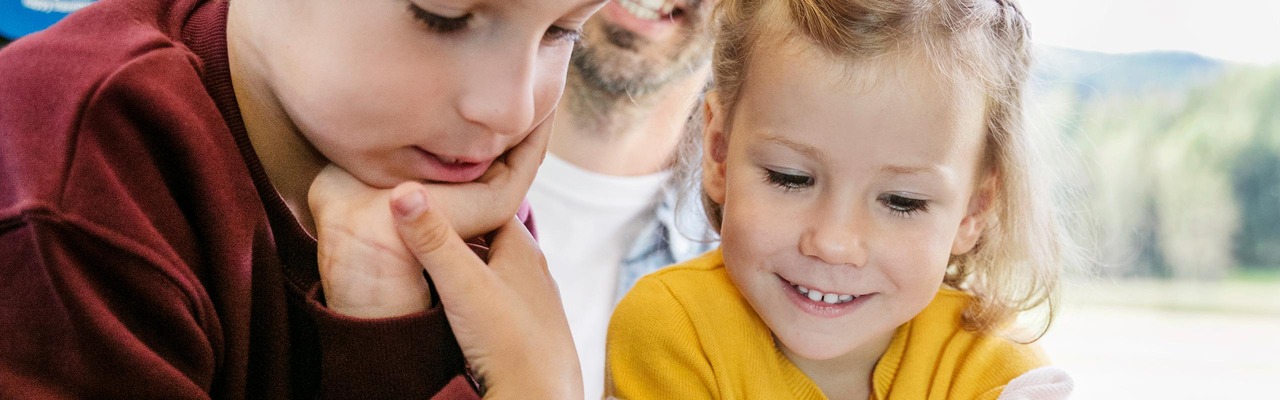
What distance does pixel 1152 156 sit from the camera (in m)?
2.86

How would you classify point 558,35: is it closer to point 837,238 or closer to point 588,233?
point 837,238

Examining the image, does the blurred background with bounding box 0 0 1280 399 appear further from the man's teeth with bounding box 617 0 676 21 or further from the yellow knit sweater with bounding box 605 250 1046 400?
the yellow knit sweater with bounding box 605 250 1046 400

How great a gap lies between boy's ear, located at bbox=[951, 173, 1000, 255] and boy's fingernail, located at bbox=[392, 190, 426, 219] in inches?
26.0

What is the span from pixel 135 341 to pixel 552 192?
119 cm

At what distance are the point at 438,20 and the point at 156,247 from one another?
0.25 metres

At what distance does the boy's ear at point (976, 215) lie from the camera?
A: 1214mm

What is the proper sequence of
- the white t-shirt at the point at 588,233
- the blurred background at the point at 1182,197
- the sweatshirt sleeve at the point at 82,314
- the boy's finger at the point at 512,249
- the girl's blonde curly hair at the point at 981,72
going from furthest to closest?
the blurred background at the point at 1182,197 < the white t-shirt at the point at 588,233 < the girl's blonde curly hair at the point at 981,72 < the boy's finger at the point at 512,249 < the sweatshirt sleeve at the point at 82,314

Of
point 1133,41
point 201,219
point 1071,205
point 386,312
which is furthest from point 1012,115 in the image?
point 1133,41

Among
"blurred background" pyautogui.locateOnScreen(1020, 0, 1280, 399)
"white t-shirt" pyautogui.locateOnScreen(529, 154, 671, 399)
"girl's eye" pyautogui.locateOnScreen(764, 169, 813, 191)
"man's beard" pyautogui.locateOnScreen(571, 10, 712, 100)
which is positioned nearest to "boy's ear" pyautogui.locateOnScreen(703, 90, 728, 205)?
"girl's eye" pyautogui.locateOnScreen(764, 169, 813, 191)

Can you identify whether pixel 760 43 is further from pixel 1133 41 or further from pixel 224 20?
pixel 1133 41

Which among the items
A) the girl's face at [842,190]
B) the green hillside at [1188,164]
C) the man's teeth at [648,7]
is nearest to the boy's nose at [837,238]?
the girl's face at [842,190]

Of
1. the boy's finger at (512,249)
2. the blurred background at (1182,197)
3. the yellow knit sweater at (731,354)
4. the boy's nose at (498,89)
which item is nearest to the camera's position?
the boy's nose at (498,89)

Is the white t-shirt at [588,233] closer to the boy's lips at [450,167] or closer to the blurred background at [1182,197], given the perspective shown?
the boy's lips at [450,167]

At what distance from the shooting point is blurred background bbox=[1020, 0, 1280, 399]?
2703 mm
